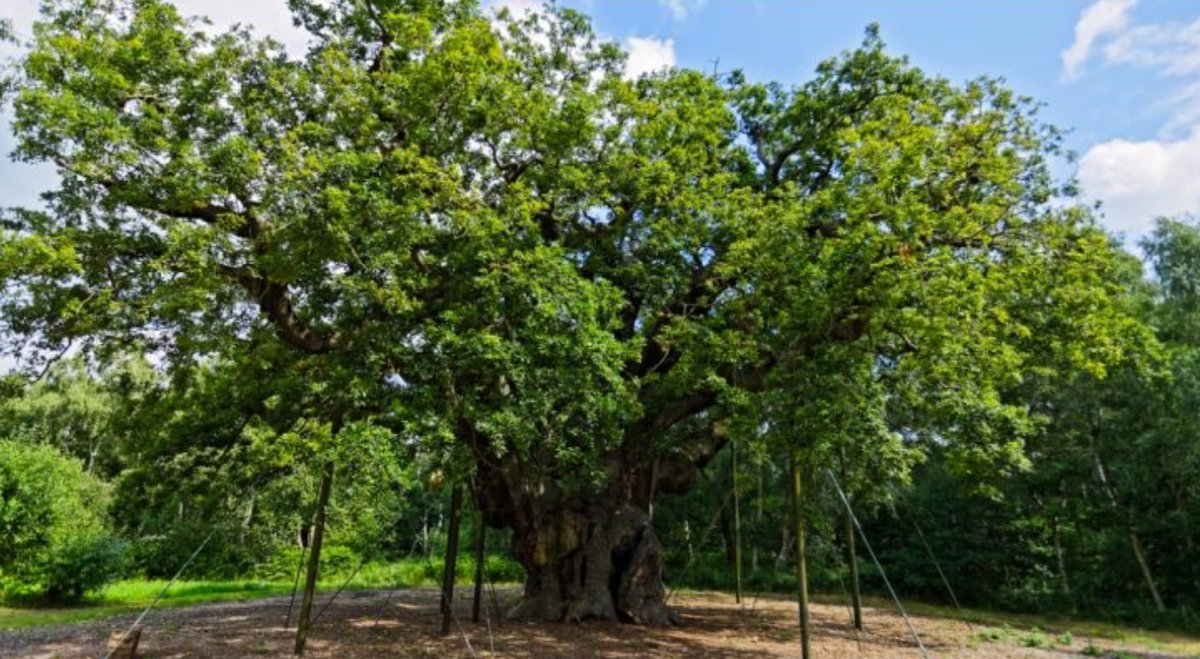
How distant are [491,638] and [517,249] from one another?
5242mm

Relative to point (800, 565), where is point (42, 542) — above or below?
below

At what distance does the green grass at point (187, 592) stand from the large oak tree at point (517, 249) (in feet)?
13.3

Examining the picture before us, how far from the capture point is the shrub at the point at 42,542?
1745 centimetres

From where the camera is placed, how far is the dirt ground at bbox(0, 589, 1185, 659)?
31.6ft

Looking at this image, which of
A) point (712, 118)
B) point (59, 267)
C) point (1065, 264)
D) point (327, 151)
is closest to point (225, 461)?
point (59, 267)

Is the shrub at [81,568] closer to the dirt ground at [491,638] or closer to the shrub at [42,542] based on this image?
the shrub at [42,542]

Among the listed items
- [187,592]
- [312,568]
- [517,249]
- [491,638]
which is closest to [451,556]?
[491,638]

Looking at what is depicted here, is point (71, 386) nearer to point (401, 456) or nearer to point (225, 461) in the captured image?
point (225, 461)

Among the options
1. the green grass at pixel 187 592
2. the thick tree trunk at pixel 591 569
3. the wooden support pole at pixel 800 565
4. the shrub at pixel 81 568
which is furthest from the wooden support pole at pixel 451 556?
the shrub at pixel 81 568

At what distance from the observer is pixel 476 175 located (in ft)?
35.8

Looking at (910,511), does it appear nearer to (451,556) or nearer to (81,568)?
(451,556)

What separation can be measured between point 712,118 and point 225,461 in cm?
1042

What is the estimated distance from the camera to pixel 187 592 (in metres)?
19.9

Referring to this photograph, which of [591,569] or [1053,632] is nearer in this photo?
[591,569]
